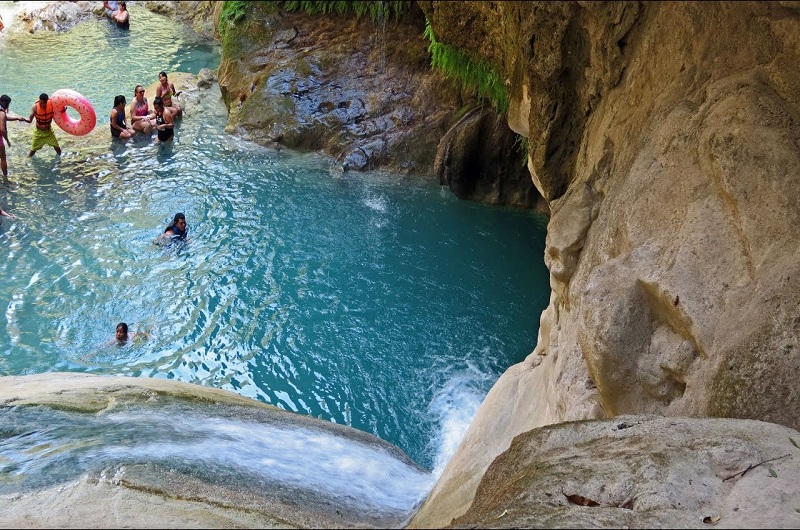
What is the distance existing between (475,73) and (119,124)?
6.91m

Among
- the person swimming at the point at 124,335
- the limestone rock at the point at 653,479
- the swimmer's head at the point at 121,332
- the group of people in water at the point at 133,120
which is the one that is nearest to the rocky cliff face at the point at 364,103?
the group of people in water at the point at 133,120

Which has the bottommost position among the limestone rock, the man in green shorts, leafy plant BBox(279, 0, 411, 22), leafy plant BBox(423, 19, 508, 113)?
the man in green shorts

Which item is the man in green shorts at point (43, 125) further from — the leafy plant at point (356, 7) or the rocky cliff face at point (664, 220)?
the rocky cliff face at point (664, 220)

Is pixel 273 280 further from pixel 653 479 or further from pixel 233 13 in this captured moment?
pixel 233 13

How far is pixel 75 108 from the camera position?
13242mm

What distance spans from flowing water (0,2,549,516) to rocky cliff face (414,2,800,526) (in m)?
2.04

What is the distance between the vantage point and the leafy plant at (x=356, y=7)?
49.2 feet

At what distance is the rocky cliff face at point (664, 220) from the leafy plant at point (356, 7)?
912 centimetres

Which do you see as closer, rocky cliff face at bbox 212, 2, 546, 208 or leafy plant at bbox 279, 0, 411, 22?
rocky cliff face at bbox 212, 2, 546, 208

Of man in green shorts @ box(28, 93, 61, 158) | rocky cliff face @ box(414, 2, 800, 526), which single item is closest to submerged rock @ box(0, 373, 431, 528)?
rocky cliff face @ box(414, 2, 800, 526)

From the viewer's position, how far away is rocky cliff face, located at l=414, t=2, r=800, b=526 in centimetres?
389

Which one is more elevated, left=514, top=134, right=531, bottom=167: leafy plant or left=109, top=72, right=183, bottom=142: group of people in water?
left=514, top=134, right=531, bottom=167: leafy plant

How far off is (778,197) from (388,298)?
6.31 metres

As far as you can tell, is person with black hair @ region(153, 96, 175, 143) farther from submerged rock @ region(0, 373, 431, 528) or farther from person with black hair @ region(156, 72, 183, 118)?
submerged rock @ region(0, 373, 431, 528)
